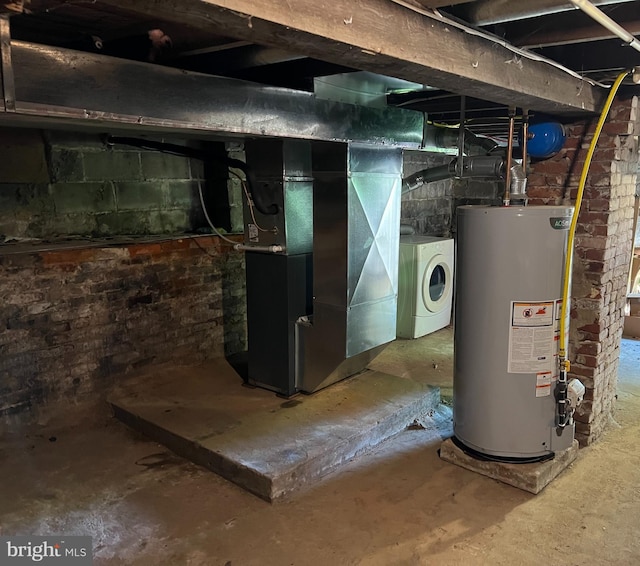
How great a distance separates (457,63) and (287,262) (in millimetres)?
1637

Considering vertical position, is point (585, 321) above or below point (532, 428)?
above

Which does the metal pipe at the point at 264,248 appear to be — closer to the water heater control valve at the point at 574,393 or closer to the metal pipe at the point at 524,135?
the metal pipe at the point at 524,135

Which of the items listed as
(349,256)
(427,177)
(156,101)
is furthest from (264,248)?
(427,177)

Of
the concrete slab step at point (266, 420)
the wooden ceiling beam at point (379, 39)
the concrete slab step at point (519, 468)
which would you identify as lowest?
the concrete slab step at point (519, 468)

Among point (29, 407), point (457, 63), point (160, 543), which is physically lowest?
point (160, 543)

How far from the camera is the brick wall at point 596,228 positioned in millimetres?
2777

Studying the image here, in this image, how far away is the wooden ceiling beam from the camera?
1.19 m

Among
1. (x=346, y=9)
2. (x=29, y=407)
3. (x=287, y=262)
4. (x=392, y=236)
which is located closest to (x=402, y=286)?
(x=392, y=236)

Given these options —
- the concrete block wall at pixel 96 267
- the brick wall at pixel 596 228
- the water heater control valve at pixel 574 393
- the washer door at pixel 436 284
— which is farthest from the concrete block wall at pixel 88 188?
the water heater control valve at pixel 574 393

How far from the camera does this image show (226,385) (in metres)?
3.48

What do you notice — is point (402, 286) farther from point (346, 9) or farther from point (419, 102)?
point (346, 9)

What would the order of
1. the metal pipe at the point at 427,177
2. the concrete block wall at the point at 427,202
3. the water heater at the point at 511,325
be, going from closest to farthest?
the water heater at the point at 511,325 < the metal pipe at the point at 427,177 < the concrete block wall at the point at 427,202

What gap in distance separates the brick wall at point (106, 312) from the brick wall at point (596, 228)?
2.26m

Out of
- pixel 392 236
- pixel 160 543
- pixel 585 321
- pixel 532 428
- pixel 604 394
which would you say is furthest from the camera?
pixel 392 236
